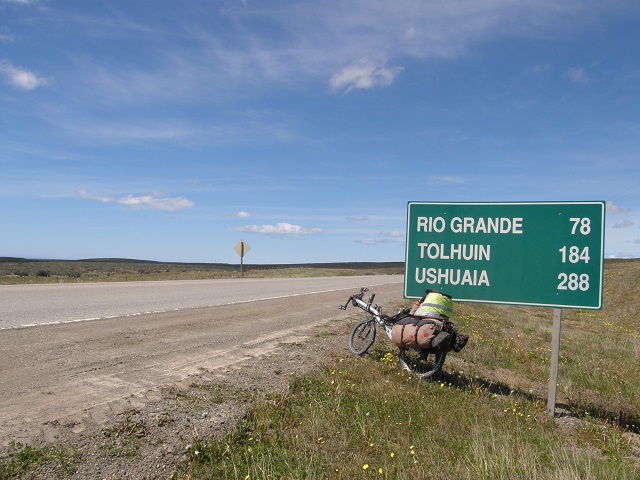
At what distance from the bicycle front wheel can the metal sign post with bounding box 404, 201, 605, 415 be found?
3.77 ft

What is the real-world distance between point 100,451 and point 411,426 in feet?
9.77

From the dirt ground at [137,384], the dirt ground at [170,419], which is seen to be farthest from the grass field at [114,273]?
the dirt ground at [170,419]

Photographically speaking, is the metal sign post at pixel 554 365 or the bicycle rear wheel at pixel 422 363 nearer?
the metal sign post at pixel 554 365

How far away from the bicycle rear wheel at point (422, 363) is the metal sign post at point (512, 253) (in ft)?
2.96

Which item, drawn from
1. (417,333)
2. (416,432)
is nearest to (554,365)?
(417,333)

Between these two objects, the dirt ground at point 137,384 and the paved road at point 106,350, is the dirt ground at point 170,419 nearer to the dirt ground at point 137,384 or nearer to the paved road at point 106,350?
the dirt ground at point 137,384

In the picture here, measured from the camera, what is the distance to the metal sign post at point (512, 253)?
6867 mm

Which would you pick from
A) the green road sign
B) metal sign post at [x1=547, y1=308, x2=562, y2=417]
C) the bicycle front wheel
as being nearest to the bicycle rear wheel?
the bicycle front wheel

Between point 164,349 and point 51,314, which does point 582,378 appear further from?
point 51,314

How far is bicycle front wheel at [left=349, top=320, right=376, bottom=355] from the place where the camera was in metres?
8.69

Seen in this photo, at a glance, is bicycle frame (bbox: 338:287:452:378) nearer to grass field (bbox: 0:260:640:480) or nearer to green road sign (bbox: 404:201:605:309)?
grass field (bbox: 0:260:640:480)

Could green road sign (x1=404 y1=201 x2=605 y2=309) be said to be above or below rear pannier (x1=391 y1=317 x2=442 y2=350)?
above

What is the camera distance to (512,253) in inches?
290

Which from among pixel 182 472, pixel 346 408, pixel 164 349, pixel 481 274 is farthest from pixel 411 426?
pixel 164 349
